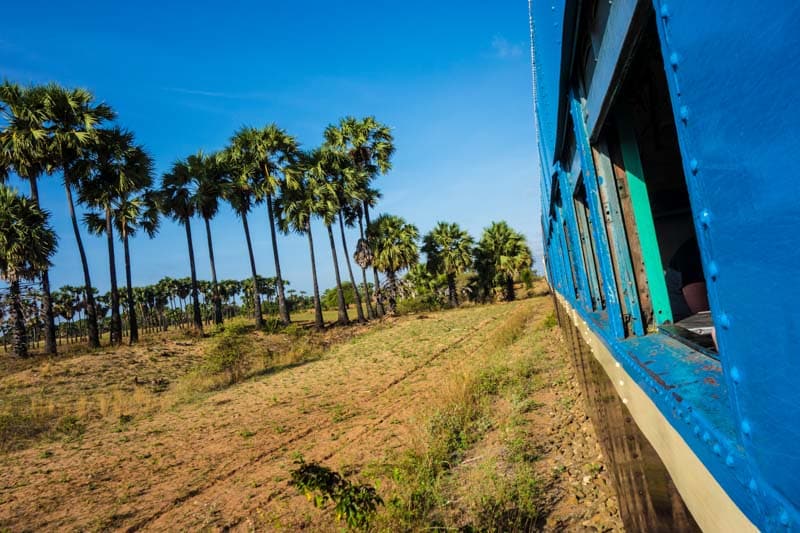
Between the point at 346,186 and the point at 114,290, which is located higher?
the point at 346,186

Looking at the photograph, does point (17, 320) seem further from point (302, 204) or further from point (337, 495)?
point (337, 495)

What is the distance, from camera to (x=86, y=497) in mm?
6328

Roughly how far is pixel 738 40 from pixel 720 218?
0.26 metres

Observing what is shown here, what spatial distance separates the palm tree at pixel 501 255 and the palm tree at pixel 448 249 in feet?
4.90

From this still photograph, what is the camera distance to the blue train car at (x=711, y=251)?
584mm

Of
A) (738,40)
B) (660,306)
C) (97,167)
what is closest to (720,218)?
(738,40)

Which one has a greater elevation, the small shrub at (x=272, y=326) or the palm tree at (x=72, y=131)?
the palm tree at (x=72, y=131)

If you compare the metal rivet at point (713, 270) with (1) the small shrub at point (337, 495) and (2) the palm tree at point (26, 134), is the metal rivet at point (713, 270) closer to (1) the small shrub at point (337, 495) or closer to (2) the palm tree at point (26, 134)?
(1) the small shrub at point (337, 495)

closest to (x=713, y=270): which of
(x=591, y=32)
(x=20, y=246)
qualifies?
(x=591, y=32)

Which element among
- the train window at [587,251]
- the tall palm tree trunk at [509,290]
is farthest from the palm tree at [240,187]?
the train window at [587,251]

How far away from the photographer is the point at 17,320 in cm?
1897

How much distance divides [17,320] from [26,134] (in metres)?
7.18

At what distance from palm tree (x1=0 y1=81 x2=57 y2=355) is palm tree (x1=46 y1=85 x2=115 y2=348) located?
0.29 m

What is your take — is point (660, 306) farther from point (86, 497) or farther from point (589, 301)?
point (86, 497)
